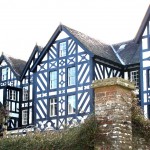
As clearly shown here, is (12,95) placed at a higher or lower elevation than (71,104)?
higher

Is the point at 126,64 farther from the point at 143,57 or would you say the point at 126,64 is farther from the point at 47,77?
the point at 47,77

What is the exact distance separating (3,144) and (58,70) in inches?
809

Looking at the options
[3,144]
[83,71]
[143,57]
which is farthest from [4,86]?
[3,144]

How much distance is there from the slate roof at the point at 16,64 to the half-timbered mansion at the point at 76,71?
11.9 feet

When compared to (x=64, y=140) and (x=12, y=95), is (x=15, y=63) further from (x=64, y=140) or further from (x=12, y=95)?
(x=64, y=140)

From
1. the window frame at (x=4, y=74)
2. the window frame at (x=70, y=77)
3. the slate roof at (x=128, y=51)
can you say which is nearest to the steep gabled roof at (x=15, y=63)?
the window frame at (x=4, y=74)

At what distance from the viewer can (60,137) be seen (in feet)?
37.8

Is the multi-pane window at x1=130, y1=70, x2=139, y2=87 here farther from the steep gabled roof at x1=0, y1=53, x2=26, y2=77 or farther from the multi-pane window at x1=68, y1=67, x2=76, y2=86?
the steep gabled roof at x1=0, y1=53, x2=26, y2=77

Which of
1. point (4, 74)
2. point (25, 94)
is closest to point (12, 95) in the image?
point (25, 94)

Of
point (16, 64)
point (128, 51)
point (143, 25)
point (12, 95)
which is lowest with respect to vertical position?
point (12, 95)

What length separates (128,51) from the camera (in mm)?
34562

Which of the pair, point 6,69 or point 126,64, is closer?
point 126,64

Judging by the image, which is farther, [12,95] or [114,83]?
[12,95]

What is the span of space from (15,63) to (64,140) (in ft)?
98.5
